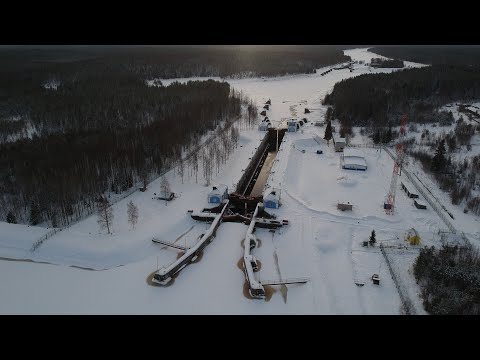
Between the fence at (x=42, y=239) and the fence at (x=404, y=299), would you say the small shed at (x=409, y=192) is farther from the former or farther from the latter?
the fence at (x=42, y=239)

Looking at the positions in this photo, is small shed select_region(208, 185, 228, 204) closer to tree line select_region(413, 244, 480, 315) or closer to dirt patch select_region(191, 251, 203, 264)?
dirt patch select_region(191, 251, 203, 264)

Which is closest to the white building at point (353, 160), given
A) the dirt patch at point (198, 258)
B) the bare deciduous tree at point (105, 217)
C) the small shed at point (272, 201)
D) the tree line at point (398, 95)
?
the small shed at point (272, 201)

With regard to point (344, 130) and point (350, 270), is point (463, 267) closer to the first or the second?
point (350, 270)

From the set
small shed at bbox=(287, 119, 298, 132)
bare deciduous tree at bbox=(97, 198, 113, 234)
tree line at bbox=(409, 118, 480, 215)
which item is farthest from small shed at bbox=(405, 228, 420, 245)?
small shed at bbox=(287, 119, 298, 132)

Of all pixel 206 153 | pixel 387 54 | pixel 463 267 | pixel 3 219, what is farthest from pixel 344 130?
pixel 387 54

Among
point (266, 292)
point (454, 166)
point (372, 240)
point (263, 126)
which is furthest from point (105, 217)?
point (454, 166)

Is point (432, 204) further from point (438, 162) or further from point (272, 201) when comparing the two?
point (272, 201)
